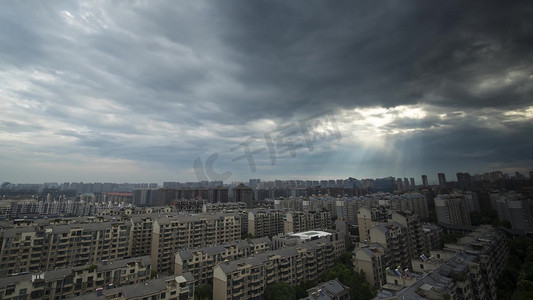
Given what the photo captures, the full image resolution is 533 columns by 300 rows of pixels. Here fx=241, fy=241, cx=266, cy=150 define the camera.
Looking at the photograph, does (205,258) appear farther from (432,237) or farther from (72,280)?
(432,237)

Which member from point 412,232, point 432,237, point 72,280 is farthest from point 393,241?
point 72,280

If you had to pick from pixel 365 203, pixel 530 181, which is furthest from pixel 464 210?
pixel 365 203

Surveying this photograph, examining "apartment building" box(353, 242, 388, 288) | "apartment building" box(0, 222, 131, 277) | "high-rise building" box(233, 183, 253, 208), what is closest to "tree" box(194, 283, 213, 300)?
"apartment building" box(0, 222, 131, 277)

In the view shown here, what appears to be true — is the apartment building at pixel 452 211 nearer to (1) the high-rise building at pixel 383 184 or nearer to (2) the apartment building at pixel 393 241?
(2) the apartment building at pixel 393 241

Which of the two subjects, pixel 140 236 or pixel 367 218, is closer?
pixel 140 236

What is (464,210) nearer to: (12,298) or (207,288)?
(207,288)
